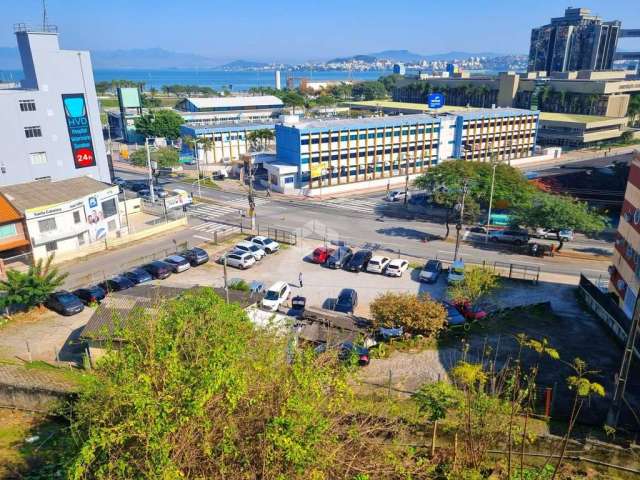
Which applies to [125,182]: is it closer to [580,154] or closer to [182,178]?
[182,178]

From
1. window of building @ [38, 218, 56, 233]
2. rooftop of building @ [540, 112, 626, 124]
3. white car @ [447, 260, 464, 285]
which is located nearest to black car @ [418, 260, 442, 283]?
white car @ [447, 260, 464, 285]

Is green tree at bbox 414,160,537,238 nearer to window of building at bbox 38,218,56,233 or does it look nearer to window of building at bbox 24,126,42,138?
window of building at bbox 38,218,56,233

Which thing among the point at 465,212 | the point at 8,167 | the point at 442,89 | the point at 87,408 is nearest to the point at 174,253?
the point at 8,167

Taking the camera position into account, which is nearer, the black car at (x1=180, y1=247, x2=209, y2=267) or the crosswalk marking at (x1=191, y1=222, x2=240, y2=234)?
the black car at (x1=180, y1=247, x2=209, y2=267)

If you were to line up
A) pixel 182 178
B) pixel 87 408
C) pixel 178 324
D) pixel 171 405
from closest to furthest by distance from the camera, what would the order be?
pixel 171 405 → pixel 87 408 → pixel 178 324 → pixel 182 178

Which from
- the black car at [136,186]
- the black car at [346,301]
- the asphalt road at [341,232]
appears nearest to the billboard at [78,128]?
the asphalt road at [341,232]

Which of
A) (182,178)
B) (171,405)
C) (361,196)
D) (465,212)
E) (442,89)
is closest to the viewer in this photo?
(171,405)
